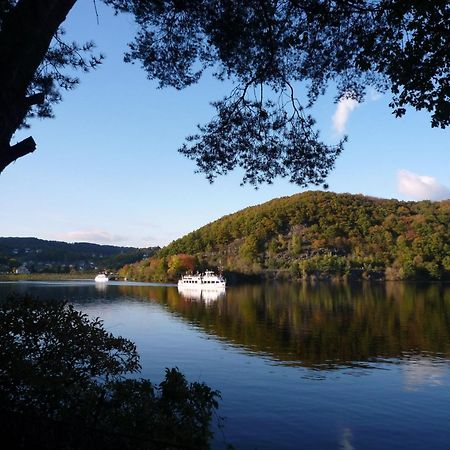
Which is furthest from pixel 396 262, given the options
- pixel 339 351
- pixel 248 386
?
pixel 248 386

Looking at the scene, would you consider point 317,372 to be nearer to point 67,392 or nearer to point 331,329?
point 331,329

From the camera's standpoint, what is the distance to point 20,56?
4.71 metres

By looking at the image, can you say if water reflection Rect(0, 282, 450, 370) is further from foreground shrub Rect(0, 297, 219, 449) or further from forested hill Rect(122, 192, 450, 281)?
forested hill Rect(122, 192, 450, 281)

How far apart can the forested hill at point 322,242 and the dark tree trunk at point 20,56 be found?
439 feet

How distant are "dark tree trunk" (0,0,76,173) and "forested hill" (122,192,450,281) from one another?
133845 millimetres

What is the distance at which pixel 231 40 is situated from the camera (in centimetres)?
851

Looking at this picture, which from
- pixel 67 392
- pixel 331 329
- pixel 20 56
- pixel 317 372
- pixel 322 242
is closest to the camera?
pixel 20 56

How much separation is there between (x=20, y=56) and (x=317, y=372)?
2026cm

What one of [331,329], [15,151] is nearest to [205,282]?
[331,329]

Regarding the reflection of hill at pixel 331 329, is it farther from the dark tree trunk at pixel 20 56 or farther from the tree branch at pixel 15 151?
the dark tree trunk at pixel 20 56

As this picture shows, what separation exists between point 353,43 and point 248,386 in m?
14.7

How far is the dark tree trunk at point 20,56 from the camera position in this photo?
4645mm

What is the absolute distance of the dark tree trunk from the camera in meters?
4.64

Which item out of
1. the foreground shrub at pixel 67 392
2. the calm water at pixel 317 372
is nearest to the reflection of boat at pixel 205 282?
the calm water at pixel 317 372
